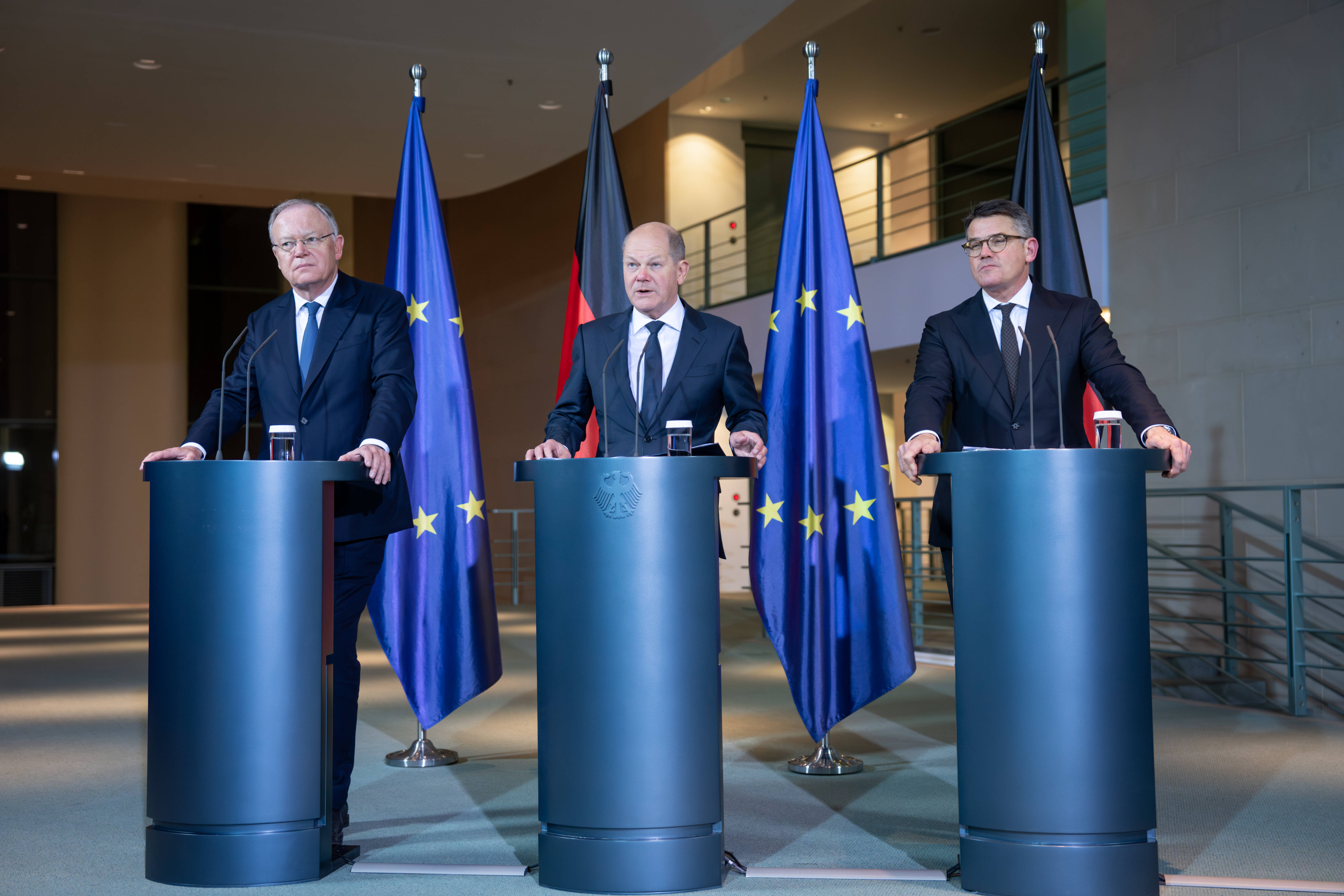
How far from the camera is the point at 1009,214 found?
2.74 metres

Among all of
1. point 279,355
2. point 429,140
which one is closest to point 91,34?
point 429,140

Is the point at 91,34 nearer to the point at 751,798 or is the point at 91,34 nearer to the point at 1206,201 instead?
the point at 751,798

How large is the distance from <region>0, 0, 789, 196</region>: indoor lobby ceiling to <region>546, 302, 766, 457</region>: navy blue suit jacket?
154 inches

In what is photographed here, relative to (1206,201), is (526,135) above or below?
above

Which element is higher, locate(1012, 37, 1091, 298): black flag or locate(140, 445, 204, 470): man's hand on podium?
locate(1012, 37, 1091, 298): black flag

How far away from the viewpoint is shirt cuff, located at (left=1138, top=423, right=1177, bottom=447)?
2.41m

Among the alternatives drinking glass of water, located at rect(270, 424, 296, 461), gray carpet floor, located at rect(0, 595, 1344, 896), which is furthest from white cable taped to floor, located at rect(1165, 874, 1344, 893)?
drinking glass of water, located at rect(270, 424, 296, 461)

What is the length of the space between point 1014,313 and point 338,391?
1637 millimetres

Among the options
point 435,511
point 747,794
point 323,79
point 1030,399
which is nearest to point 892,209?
point 323,79

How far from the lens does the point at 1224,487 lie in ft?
18.2

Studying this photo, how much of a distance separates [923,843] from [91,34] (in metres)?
6.16

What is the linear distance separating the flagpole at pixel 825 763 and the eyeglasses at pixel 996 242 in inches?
67.3

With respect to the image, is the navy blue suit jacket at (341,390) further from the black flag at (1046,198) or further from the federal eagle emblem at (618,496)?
the black flag at (1046,198)

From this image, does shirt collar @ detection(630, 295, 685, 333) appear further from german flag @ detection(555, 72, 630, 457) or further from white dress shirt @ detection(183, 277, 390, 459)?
german flag @ detection(555, 72, 630, 457)
